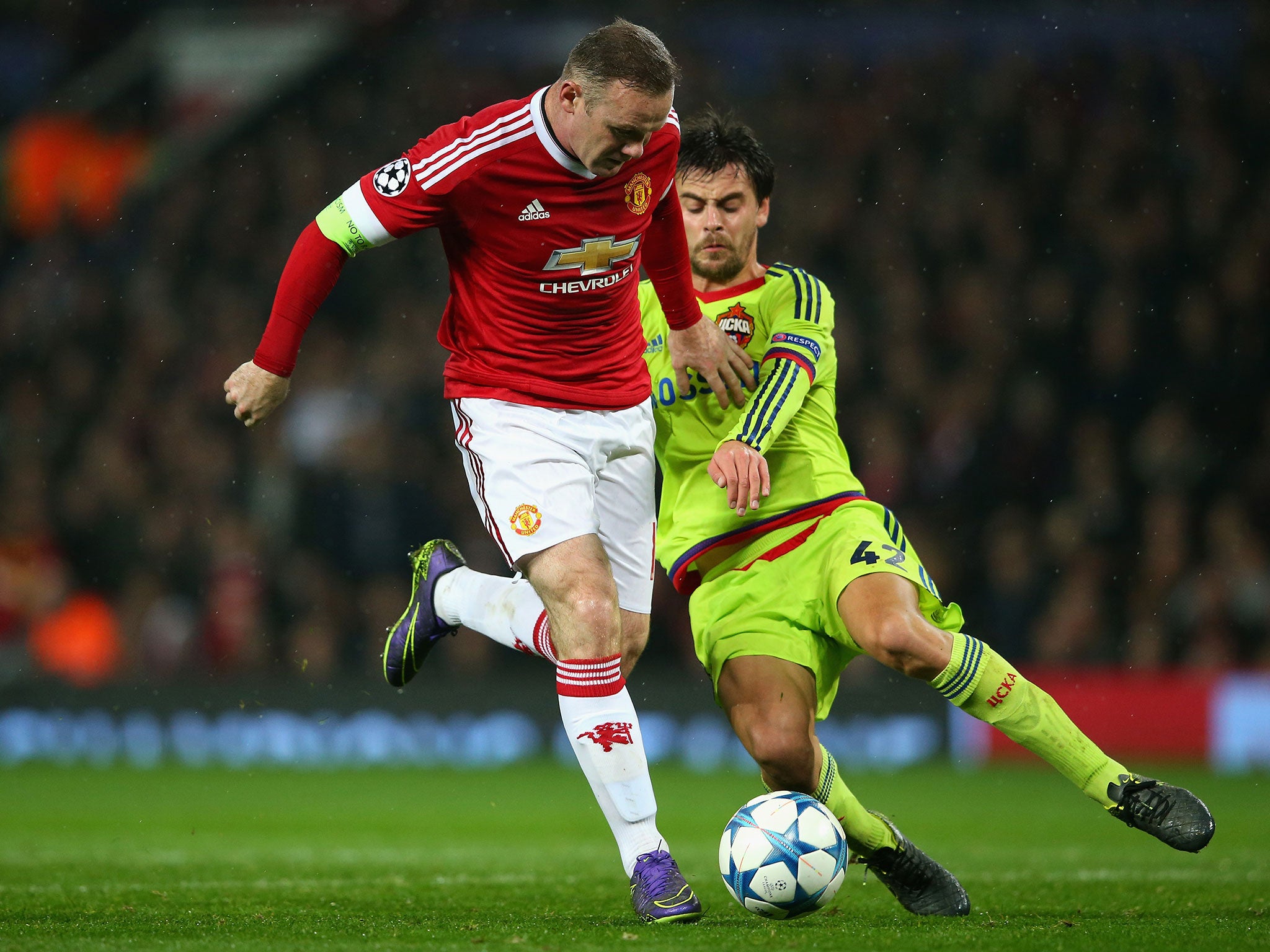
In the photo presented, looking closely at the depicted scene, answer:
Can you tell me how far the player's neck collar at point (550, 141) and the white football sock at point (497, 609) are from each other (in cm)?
153

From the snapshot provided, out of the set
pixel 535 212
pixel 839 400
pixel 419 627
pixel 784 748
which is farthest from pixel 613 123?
pixel 839 400

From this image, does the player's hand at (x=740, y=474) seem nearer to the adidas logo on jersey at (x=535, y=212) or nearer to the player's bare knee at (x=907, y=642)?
the player's bare knee at (x=907, y=642)

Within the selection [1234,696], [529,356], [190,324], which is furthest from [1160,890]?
[190,324]

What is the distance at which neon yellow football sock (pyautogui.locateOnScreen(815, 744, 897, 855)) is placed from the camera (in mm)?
4934

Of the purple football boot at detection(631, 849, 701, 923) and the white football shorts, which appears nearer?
the purple football boot at detection(631, 849, 701, 923)

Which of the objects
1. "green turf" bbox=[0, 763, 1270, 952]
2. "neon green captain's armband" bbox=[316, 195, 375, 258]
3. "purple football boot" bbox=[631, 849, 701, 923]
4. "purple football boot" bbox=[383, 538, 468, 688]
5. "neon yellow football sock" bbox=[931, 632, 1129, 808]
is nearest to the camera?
"green turf" bbox=[0, 763, 1270, 952]

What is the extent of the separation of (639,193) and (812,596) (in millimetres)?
1392

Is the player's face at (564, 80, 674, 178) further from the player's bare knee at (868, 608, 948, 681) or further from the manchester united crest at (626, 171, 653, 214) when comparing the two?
the player's bare knee at (868, 608, 948, 681)

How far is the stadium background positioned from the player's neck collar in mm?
7227

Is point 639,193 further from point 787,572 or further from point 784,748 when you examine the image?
point 784,748

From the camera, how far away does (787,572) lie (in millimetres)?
5117

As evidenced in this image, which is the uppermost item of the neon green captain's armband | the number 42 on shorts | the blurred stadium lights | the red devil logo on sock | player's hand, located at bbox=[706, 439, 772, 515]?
the blurred stadium lights

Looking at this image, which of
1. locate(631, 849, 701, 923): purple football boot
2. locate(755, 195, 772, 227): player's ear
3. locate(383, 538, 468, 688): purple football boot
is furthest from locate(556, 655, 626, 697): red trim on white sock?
locate(755, 195, 772, 227): player's ear

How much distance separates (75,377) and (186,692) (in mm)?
3432
